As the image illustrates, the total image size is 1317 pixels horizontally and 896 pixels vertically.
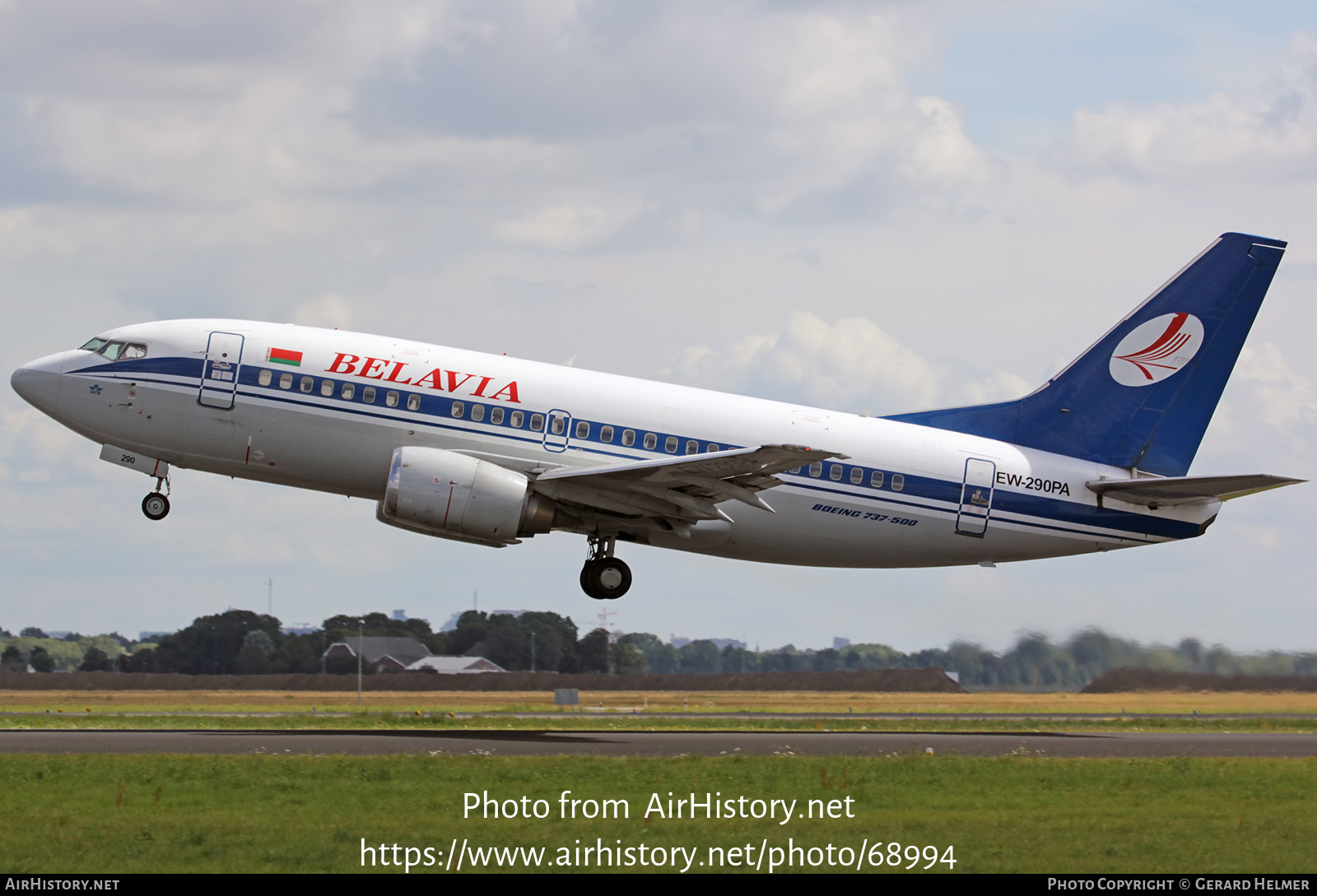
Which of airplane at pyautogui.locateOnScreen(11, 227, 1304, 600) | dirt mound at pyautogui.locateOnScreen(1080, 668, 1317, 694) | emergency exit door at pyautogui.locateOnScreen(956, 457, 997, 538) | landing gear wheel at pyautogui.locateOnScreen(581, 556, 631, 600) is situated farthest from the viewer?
dirt mound at pyautogui.locateOnScreen(1080, 668, 1317, 694)

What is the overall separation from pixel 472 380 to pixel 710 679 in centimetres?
3562

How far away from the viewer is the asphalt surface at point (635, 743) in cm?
2414

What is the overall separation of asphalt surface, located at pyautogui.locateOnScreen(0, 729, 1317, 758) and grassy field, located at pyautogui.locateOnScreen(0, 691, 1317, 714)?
382 inches

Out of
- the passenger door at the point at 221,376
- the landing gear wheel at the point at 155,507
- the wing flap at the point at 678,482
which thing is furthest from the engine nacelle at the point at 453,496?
the landing gear wheel at the point at 155,507

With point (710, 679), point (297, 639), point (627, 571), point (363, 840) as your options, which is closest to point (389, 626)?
point (297, 639)

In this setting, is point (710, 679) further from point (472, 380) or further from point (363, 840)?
point (363, 840)

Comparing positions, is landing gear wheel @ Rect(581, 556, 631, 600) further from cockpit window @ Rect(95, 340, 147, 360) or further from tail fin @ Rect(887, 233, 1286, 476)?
cockpit window @ Rect(95, 340, 147, 360)

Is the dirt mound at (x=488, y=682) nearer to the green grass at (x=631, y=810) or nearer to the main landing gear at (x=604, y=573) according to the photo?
the main landing gear at (x=604, y=573)

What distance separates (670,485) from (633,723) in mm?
10493

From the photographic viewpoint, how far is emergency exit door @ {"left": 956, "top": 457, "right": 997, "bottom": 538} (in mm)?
31625

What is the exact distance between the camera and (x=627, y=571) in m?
30.8

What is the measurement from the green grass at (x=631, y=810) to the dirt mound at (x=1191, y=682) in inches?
778

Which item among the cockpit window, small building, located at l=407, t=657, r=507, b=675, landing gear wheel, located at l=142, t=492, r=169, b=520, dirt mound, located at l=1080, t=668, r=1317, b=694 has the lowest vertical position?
small building, located at l=407, t=657, r=507, b=675

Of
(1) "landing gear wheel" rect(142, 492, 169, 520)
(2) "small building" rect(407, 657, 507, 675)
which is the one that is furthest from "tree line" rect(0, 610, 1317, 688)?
(1) "landing gear wheel" rect(142, 492, 169, 520)
